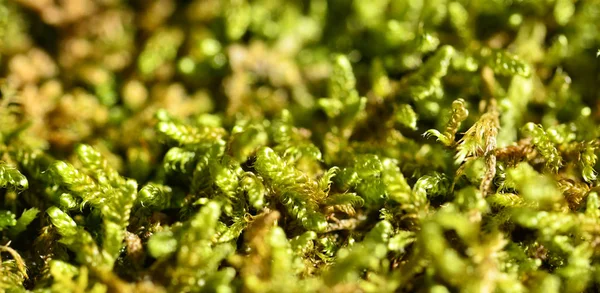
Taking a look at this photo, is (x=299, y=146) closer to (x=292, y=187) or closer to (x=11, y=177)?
(x=292, y=187)

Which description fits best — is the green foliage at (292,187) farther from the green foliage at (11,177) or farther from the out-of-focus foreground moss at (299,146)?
the green foliage at (11,177)

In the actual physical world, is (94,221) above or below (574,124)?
below

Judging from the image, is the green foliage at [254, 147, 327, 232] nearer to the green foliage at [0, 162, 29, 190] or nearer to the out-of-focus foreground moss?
the out-of-focus foreground moss

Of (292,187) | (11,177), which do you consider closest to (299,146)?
(292,187)

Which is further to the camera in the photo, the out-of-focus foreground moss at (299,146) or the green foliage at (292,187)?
the green foliage at (292,187)

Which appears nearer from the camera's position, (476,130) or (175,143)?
(476,130)

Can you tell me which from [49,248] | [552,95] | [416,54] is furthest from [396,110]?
[49,248]

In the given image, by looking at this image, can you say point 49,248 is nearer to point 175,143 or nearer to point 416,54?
point 175,143

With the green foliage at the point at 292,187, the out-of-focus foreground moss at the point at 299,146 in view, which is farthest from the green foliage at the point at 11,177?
the green foliage at the point at 292,187
